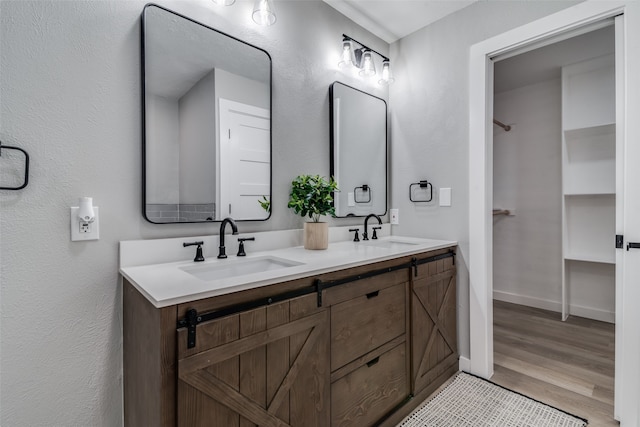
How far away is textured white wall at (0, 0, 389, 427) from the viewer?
3.52 feet

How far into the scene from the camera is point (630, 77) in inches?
59.1

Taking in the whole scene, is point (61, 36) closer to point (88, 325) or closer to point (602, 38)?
point (88, 325)

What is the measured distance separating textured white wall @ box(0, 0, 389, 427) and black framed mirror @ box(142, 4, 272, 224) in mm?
58

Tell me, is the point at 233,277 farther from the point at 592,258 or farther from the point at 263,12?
the point at 592,258

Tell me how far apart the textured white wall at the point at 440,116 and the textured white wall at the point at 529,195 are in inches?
67.1

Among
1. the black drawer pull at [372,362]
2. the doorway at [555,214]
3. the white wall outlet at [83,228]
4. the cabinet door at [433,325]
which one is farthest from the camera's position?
the doorway at [555,214]

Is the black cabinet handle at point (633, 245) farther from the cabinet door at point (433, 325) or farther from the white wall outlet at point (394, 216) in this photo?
the white wall outlet at point (394, 216)

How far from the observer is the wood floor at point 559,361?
174 centimetres

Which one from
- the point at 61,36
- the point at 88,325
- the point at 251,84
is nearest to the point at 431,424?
the point at 88,325

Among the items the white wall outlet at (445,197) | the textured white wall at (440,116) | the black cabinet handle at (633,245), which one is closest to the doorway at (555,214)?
the textured white wall at (440,116)

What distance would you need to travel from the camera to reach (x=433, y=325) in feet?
6.06

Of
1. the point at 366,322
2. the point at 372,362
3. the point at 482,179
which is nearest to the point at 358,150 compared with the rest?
the point at 482,179

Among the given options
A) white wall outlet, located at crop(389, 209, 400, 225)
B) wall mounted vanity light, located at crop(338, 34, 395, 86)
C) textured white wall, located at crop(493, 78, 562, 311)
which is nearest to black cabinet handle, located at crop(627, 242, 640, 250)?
white wall outlet, located at crop(389, 209, 400, 225)

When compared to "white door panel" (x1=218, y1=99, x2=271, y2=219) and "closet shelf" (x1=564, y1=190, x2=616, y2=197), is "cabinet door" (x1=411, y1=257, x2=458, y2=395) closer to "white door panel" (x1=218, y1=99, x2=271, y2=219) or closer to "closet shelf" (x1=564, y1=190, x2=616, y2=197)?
"white door panel" (x1=218, y1=99, x2=271, y2=219)
